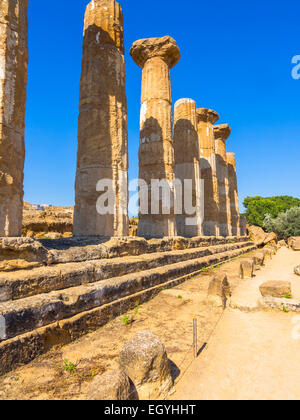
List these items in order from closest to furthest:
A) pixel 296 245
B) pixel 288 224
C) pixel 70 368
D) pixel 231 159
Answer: pixel 70 368 → pixel 296 245 → pixel 231 159 → pixel 288 224

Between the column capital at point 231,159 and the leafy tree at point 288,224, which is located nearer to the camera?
the column capital at point 231,159

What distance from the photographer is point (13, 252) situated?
11.3 feet

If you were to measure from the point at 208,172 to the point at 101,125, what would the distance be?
35.5 feet

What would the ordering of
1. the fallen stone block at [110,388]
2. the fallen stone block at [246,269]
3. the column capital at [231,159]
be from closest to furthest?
the fallen stone block at [110,388] → the fallen stone block at [246,269] → the column capital at [231,159]

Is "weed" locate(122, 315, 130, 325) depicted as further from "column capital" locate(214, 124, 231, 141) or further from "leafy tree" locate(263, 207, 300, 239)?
"leafy tree" locate(263, 207, 300, 239)

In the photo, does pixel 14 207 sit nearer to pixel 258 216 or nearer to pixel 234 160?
pixel 234 160

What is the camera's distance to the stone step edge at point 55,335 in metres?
2.50

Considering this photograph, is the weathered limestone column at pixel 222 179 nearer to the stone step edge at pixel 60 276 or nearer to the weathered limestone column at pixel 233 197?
the weathered limestone column at pixel 233 197

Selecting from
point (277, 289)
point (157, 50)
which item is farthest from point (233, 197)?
point (277, 289)

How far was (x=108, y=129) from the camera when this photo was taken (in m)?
6.41

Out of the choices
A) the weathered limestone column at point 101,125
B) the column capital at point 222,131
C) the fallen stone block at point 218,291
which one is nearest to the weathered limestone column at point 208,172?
the column capital at point 222,131

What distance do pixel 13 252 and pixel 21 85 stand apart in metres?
2.61

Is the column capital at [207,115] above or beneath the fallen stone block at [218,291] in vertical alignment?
above

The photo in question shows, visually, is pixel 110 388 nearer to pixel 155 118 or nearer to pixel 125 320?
pixel 125 320
